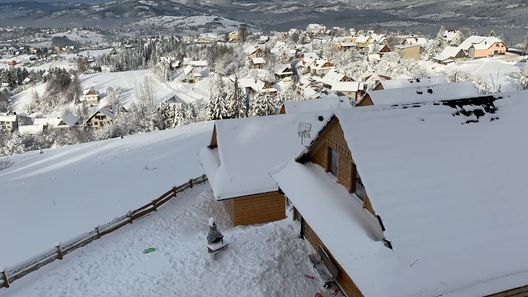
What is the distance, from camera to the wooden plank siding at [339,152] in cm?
1183

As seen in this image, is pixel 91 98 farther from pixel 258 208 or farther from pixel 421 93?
pixel 258 208

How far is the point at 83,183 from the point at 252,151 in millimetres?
19506

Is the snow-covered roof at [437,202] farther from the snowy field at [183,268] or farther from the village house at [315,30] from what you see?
the village house at [315,30]

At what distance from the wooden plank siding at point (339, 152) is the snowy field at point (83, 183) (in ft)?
50.7

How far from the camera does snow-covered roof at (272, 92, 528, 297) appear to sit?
8484mm

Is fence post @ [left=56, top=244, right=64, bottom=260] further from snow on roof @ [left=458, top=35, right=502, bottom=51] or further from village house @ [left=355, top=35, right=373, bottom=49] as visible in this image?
village house @ [left=355, top=35, right=373, bottom=49]

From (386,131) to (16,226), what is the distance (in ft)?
79.8

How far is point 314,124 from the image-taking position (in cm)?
2048

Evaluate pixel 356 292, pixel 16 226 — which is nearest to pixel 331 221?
pixel 356 292

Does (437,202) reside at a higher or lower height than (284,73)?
higher

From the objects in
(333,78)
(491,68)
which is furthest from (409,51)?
(333,78)

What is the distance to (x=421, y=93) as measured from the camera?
28.0 metres

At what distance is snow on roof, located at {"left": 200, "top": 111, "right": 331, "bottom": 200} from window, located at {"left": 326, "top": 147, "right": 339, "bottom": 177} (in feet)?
13.0

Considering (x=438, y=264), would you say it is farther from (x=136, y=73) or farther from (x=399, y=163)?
(x=136, y=73)
